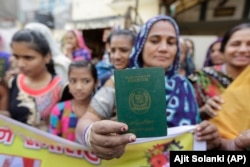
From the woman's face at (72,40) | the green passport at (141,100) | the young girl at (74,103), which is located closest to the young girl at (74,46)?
the woman's face at (72,40)

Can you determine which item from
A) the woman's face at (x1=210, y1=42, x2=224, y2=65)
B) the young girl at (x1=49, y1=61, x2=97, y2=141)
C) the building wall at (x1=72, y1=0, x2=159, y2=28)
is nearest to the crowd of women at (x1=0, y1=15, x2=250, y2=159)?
the young girl at (x1=49, y1=61, x2=97, y2=141)

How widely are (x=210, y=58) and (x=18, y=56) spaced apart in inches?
98.4

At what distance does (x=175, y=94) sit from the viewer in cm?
174

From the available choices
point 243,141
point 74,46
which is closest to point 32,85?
point 243,141

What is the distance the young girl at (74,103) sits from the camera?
201 centimetres

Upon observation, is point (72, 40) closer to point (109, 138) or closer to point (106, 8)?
point (109, 138)

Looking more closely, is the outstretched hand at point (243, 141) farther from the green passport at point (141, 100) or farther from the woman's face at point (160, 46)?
the woman's face at point (160, 46)

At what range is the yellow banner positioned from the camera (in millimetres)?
1374

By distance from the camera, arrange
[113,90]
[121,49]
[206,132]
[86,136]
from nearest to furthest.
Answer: [86,136] < [206,132] < [113,90] < [121,49]

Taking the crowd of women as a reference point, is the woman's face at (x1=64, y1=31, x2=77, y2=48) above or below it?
above

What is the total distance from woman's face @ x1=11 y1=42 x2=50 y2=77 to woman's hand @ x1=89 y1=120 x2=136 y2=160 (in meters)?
1.02

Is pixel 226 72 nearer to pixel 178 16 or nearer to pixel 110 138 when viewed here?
pixel 110 138

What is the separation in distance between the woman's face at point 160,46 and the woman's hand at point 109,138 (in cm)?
68

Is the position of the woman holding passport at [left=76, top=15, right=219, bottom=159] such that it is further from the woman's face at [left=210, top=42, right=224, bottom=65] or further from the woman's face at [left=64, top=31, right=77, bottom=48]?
the woman's face at [left=64, top=31, right=77, bottom=48]
